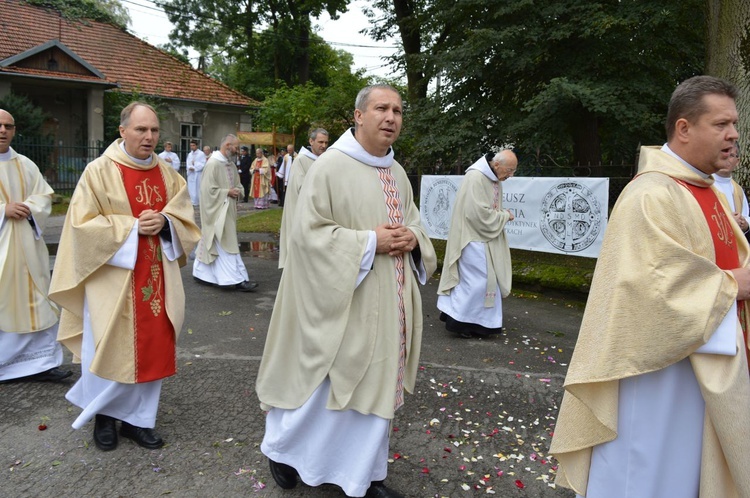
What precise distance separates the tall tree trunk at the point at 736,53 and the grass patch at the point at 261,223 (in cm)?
968

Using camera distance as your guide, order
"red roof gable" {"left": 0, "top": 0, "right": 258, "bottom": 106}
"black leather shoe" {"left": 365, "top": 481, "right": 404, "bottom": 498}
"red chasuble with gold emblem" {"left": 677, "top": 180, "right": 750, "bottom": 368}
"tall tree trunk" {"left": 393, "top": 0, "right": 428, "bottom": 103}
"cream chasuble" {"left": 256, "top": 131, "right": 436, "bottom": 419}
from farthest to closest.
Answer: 1. "red roof gable" {"left": 0, "top": 0, "right": 258, "bottom": 106}
2. "tall tree trunk" {"left": 393, "top": 0, "right": 428, "bottom": 103}
3. "black leather shoe" {"left": 365, "top": 481, "right": 404, "bottom": 498}
4. "cream chasuble" {"left": 256, "top": 131, "right": 436, "bottom": 419}
5. "red chasuble with gold emblem" {"left": 677, "top": 180, "right": 750, "bottom": 368}

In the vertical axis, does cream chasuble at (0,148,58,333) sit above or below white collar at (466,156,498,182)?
below

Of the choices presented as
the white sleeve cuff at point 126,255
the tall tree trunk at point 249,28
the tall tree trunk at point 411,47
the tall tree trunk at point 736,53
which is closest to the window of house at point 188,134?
the tall tree trunk at point 249,28

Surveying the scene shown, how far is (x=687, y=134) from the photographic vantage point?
99.1 inches

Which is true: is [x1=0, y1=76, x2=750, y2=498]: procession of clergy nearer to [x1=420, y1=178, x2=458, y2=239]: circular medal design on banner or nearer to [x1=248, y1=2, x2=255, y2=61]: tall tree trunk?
[x1=420, y1=178, x2=458, y2=239]: circular medal design on banner

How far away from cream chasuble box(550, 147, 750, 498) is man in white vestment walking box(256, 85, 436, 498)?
1.03 m

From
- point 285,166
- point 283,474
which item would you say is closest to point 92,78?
point 285,166

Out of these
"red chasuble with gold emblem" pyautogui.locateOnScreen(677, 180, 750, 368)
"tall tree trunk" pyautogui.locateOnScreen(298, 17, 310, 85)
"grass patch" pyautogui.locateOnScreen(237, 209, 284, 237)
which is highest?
"tall tree trunk" pyautogui.locateOnScreen(298, 17, 310, 85)

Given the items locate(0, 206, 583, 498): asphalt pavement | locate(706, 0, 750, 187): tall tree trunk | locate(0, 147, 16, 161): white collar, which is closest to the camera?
locate(0, 206, 583, 498): asphalt pavement

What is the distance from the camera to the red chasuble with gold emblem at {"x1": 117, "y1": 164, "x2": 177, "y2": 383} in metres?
3.92

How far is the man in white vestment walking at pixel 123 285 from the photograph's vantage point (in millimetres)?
3838

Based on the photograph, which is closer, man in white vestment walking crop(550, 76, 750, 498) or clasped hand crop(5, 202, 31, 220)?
man in white vestment walking crop(550, 76, 750, 498)

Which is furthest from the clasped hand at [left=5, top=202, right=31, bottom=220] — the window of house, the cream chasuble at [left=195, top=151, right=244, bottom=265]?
the window of house

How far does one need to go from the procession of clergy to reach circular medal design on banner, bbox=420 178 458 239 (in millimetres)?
5570
